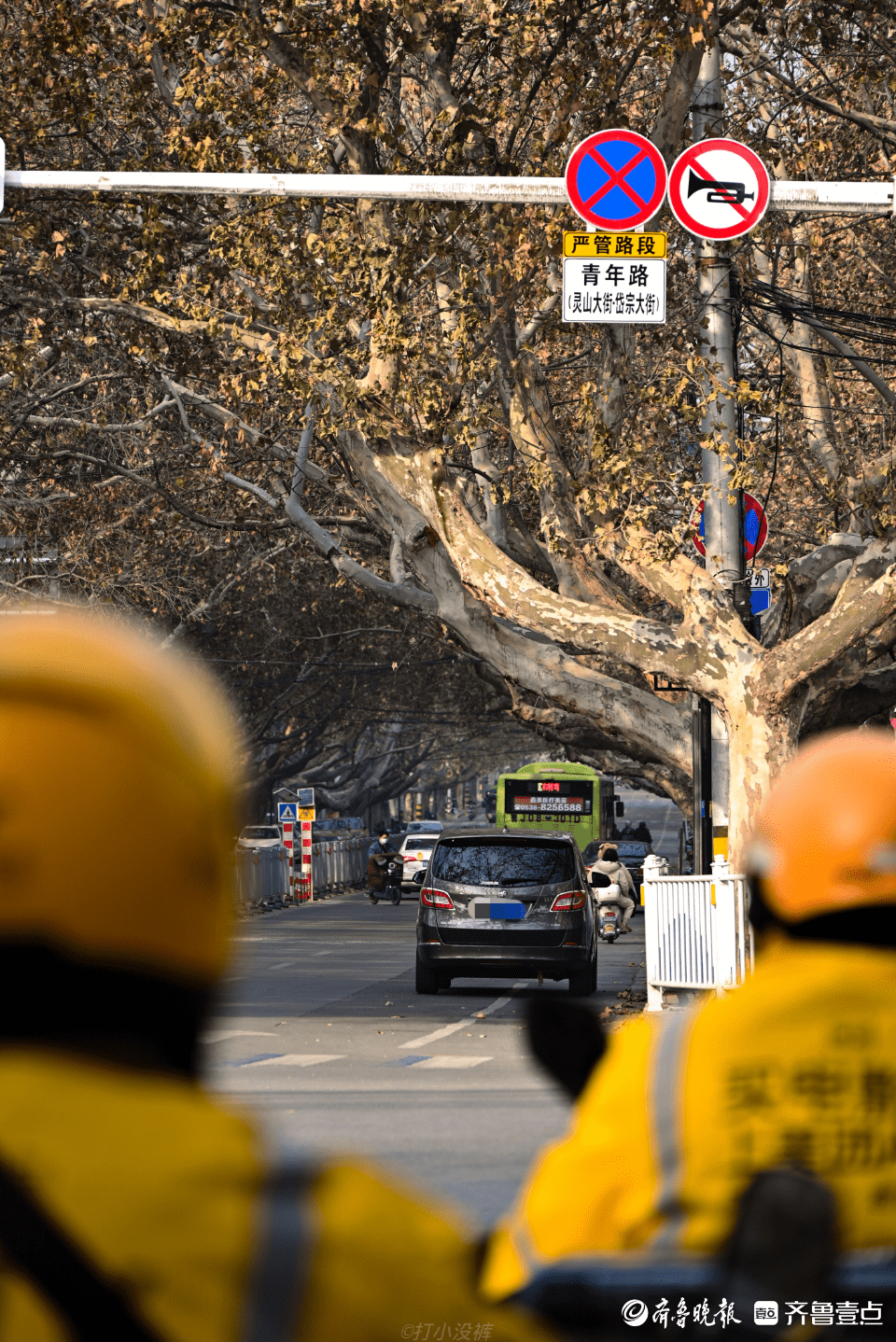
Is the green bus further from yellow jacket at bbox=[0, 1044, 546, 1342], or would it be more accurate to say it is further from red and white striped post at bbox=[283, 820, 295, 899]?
yellow jacket at bbox=[0, 1044, 546, 1342]

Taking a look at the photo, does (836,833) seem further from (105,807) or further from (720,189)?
→ (720,189)

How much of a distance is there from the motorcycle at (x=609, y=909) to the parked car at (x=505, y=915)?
9.72 m

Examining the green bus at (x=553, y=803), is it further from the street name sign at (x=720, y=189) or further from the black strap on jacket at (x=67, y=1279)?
the black strap on jacket at (x=67, y=1279)

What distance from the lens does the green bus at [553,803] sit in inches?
1786

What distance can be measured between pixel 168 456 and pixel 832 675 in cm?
1294

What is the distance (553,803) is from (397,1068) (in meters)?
33.8

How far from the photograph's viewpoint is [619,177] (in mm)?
11938

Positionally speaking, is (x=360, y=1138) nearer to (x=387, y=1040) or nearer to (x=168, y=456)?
(x=387, y=1040)

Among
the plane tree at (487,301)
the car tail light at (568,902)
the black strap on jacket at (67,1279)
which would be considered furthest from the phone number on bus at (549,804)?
the black strap on jacket at (67,1279)

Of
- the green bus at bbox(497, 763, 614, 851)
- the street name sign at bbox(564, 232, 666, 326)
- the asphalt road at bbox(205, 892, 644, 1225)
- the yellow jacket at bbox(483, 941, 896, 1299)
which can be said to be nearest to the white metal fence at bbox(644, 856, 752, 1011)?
the asphalt road at bbox(205, 892, 644, 1225)

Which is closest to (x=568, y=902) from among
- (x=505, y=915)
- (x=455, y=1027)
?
(x=505, y=915)

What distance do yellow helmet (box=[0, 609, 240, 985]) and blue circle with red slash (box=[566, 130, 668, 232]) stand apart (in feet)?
35.3

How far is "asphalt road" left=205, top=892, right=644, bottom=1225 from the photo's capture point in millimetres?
8258

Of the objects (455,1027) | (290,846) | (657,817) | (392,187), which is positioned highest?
(392,187)
